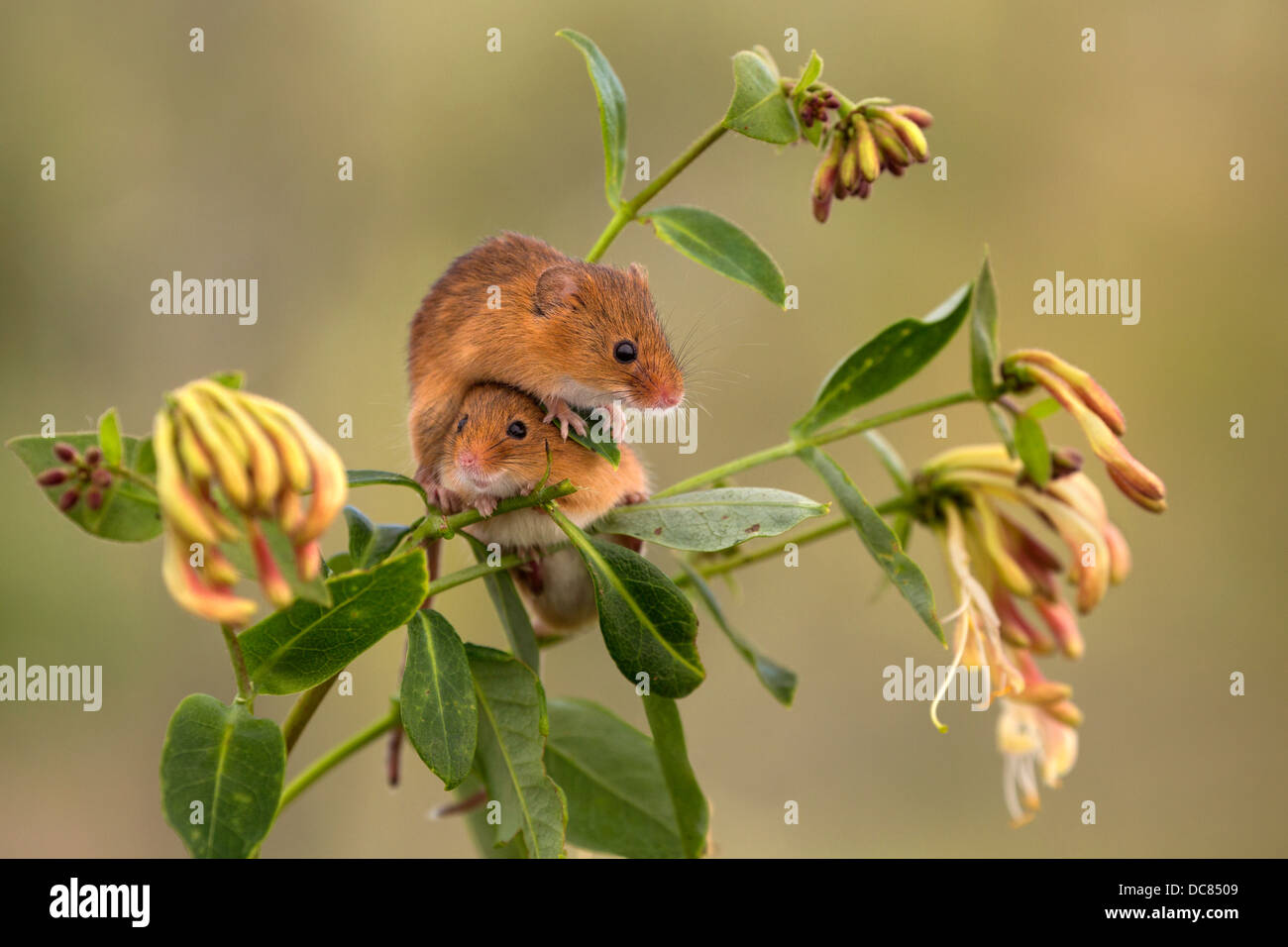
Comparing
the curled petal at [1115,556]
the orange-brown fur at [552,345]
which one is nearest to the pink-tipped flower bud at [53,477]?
the orange-brown fur at [552,345]

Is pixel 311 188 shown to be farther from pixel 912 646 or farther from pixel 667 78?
pixel 912 646

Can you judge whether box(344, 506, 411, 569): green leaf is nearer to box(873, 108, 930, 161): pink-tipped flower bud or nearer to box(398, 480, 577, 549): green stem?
box(398, 480, 577, 549): green stem

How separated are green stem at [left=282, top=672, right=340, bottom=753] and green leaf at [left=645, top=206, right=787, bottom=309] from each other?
618mm

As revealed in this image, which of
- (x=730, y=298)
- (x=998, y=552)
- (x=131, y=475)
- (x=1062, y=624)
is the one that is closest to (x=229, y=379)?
(x=131, y=475)

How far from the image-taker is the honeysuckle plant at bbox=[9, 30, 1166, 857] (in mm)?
832

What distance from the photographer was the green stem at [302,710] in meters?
1.19

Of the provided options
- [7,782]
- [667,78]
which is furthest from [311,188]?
[7,782]

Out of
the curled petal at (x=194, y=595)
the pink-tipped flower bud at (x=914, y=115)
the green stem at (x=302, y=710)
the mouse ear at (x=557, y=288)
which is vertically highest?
the pink-tipped flower bud at (x=914, y=115)

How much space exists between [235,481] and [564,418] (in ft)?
2.20

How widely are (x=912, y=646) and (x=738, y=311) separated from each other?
4.22ft

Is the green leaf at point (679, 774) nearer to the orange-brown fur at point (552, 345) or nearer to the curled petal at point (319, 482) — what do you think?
the orange-brown fur at point (552, 345)

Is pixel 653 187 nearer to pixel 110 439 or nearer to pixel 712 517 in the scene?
pixel 712 517

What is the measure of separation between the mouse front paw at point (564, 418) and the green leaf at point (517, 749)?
0.98 ft

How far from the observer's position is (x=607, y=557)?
4.13 feet
